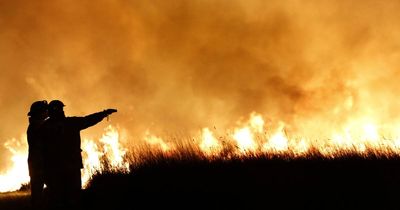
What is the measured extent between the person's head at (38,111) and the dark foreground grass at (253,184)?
1922 mm

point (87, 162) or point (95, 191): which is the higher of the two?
point (87, 162)

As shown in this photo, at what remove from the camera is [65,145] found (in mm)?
9023

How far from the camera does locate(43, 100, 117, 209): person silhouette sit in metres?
8.88

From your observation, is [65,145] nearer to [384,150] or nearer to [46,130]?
[46,130]

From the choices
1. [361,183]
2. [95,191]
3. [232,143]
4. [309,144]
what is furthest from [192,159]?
[361,183]

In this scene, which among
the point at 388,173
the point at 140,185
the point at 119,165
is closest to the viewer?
the point at 388,173

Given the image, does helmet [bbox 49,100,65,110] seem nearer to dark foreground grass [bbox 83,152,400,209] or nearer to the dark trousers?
the dark trousers

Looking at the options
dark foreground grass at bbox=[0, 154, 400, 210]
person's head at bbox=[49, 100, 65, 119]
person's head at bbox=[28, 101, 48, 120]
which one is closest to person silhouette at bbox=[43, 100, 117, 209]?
person's head at bbox=[49, 100, 65, 119]

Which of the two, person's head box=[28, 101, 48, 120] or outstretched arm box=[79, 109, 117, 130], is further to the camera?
outstretched arm box=[79, 109, 117, 130]

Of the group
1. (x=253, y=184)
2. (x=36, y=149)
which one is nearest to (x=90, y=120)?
(x=36, y=149)

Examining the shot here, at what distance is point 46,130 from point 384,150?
741 centimetres

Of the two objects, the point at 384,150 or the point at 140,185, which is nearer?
the point at 140,185

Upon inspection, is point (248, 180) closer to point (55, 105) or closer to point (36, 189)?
point (55, 105)

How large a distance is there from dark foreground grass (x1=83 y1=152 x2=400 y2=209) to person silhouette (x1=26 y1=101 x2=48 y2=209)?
0.98m
